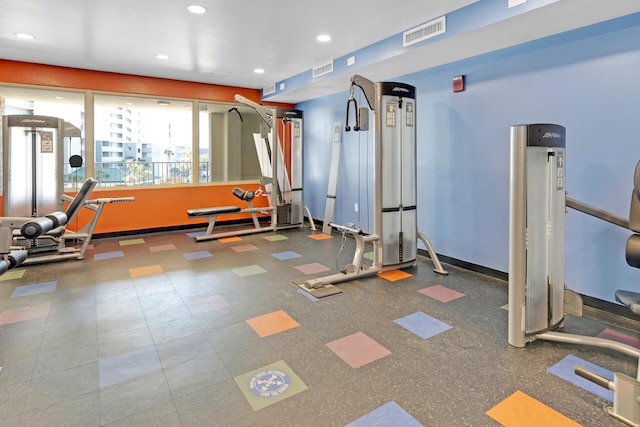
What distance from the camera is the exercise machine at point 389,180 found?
379 centimetres

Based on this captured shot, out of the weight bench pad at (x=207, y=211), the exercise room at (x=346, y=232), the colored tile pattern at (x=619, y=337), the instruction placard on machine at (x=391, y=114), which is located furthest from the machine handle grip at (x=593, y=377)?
the weight bench pad at (x=207, y=211)

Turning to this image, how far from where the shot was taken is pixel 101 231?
5.76 metres

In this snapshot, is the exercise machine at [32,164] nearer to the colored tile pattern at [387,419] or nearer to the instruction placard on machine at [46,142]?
the instruction placard on machine at [46,142]

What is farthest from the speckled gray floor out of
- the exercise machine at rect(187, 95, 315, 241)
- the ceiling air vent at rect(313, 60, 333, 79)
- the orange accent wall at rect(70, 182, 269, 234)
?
the ceiling air vent at rect(313, 60, 333, 79)

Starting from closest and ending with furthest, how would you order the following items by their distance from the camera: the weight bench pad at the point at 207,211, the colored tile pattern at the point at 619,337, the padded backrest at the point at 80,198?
the colored tile pattern at the point at 619,337 → the padded backrest at the point at 80,198 → the weight bench pad at the point at 207,211

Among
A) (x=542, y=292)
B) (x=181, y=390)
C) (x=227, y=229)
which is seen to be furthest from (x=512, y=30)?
(x=227, y=229)

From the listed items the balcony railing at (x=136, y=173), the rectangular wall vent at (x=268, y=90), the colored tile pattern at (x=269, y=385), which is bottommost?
the colored tile pattern at (x=269, y=385)

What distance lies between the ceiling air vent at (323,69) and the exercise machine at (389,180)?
134 centimetres

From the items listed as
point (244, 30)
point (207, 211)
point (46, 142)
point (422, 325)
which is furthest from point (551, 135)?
point (46, 142)

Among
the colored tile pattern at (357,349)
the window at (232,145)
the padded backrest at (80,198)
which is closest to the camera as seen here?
Result: the colored tile pattern at (357,349)

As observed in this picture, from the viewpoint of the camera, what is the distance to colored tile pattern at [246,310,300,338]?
2.66 meters

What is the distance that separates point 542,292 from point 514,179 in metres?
0.81

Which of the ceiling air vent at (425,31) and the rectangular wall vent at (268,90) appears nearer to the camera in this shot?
the ceiling air vent at (425,31)

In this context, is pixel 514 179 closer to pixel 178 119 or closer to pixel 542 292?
pixel 542 292
